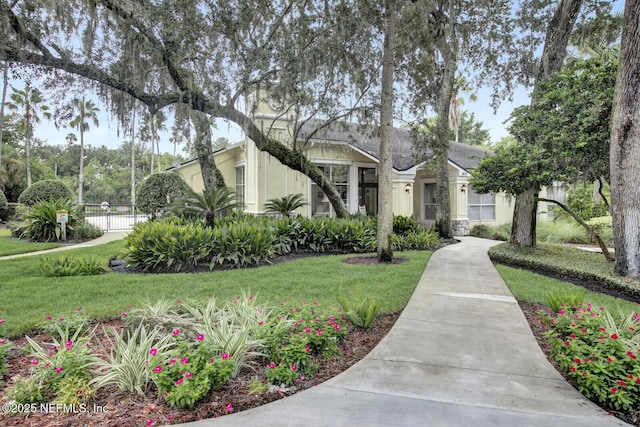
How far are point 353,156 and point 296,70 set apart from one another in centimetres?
791

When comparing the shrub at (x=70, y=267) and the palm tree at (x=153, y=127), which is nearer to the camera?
the shrub at (x=70, y=267)

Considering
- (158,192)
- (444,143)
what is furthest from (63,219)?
(444,143)

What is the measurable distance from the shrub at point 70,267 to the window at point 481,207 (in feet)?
50.2

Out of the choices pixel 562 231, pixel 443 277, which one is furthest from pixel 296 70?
pixel 562 231

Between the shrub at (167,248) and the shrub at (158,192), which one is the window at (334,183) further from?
the shrub at (167,248)

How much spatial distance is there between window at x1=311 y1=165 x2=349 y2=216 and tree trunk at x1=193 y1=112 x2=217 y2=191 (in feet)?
16.8

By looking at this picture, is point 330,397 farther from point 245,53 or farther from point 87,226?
point 87,226

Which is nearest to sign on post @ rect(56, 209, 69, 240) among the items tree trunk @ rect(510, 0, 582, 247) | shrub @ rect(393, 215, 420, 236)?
shrub @ rect(393, 215, 420, 236)

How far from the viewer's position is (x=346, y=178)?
16.6 metres

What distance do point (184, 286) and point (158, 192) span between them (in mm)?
10739

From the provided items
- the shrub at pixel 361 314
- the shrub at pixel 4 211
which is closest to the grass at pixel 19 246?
the shrub at pixel 4 211

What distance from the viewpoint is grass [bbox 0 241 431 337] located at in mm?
5172

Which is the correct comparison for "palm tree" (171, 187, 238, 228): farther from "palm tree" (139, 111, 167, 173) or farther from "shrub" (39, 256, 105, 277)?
"shrub" (39, 256, 105, 277)

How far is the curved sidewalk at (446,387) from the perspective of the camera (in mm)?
2586
